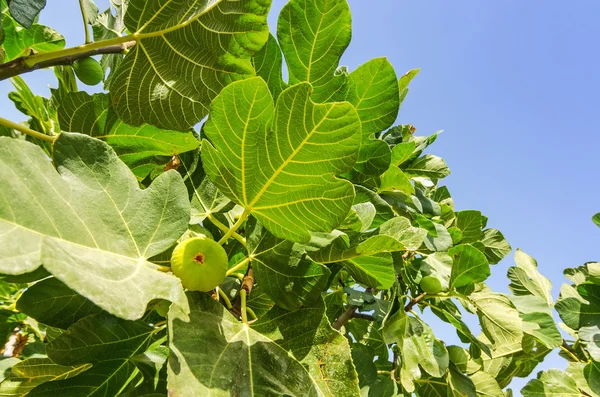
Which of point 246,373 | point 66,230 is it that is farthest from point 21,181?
point 246,373

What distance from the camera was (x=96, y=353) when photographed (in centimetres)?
81

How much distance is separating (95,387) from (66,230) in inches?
15.5

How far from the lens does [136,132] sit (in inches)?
41.5

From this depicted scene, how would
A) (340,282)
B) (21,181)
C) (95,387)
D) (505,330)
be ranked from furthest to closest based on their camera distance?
(340,282) → (505,330) → (95,387) → (21,181)

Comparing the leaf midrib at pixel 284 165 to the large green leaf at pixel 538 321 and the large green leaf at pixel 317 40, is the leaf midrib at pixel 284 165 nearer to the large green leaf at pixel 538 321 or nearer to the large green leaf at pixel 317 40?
the large green leaf at pixel 317 40

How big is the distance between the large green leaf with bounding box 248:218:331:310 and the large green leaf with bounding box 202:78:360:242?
0.29 feet

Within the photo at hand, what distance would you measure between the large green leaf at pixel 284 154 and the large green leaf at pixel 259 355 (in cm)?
18

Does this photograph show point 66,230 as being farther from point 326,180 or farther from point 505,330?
point 505,330

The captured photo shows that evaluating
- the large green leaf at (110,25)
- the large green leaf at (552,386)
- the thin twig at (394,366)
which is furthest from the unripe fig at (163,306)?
the large green leaf at (552,386)

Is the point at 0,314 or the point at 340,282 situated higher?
the point at 340,282

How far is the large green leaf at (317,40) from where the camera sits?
0.87 metres

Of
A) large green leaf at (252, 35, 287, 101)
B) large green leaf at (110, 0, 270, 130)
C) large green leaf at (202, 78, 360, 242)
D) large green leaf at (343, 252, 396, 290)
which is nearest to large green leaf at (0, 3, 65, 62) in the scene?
large green leaf at (110, 0, 270, 130)

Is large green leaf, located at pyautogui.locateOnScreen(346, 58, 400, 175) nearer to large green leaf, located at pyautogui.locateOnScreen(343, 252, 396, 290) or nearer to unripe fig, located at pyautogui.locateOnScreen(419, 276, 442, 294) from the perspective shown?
large green leaf, located at pyautogui.locateOnScreen(343, 252, 396, 290)

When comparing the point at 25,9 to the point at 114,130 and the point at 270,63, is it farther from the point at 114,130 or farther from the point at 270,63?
the point at 270,63
